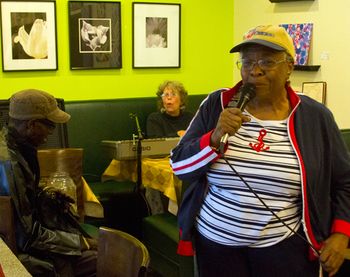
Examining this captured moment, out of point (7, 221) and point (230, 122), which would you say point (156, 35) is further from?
point (230, 122)

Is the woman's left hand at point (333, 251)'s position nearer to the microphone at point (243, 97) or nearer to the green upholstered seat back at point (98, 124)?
the microphone at point (243, 97)

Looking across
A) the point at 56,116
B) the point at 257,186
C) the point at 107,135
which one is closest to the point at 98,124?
the point at 107,135

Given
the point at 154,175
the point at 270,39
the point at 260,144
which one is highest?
the point at 270,39

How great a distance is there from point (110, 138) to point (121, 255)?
2994mm

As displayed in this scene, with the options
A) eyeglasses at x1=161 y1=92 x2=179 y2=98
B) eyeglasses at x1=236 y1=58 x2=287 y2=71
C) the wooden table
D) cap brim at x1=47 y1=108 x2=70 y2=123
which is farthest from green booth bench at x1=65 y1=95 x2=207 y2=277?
eyeglasses at x1=236 y1=58 x2=287 y2=71

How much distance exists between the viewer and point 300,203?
1.57 m

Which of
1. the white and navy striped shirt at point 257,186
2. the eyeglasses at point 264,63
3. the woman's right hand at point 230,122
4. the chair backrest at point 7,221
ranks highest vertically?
the eyeglasses at point 264,63

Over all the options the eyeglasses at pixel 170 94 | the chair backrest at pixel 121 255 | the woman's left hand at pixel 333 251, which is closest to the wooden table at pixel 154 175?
the eyeglasses at pixel 170 94

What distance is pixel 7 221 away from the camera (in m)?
2.04

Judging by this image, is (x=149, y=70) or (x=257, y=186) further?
(x=149, y=70)

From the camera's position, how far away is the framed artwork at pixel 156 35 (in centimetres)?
477

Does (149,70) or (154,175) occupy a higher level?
(149,70)

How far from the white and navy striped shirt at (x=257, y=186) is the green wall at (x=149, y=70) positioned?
3185mm

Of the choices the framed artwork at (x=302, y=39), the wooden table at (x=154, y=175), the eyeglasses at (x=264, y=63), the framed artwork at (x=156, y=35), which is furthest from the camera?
the framed artwork at (x=156, y=35)
